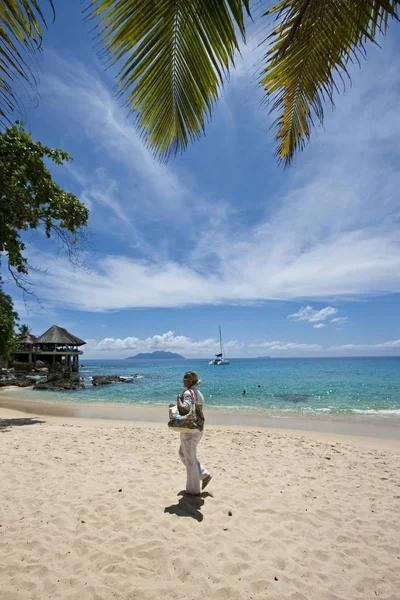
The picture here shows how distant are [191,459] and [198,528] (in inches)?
34.2

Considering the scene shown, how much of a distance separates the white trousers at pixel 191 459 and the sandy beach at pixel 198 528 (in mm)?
197

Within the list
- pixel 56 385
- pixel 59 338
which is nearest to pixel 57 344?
pixel 59 338

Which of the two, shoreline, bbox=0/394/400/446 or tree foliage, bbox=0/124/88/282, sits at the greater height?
tree foliage, bbox=0/124/88/282

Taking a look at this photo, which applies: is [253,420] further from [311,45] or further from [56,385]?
[56,385]

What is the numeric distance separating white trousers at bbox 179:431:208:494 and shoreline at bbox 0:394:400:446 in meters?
7.58

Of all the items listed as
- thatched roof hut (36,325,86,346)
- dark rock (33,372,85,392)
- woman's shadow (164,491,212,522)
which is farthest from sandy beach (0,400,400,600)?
thatched roof hut (36,325,86,346)

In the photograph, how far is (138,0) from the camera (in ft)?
5.20

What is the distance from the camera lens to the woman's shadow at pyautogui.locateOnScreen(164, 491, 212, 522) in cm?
432

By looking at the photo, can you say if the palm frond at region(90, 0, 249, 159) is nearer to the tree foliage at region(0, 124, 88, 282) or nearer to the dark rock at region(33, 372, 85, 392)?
the tree foliage at region(0, 124, 88, 282)

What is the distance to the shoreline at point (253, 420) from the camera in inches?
474

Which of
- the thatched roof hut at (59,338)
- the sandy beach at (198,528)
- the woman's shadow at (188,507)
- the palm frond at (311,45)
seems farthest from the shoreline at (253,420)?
the thatched roof hut at (59,338)

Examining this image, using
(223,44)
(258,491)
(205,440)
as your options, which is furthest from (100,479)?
(223,44)

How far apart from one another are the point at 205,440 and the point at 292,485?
4.04m

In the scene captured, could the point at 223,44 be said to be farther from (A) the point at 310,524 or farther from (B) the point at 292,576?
(A) the point at 310,524
